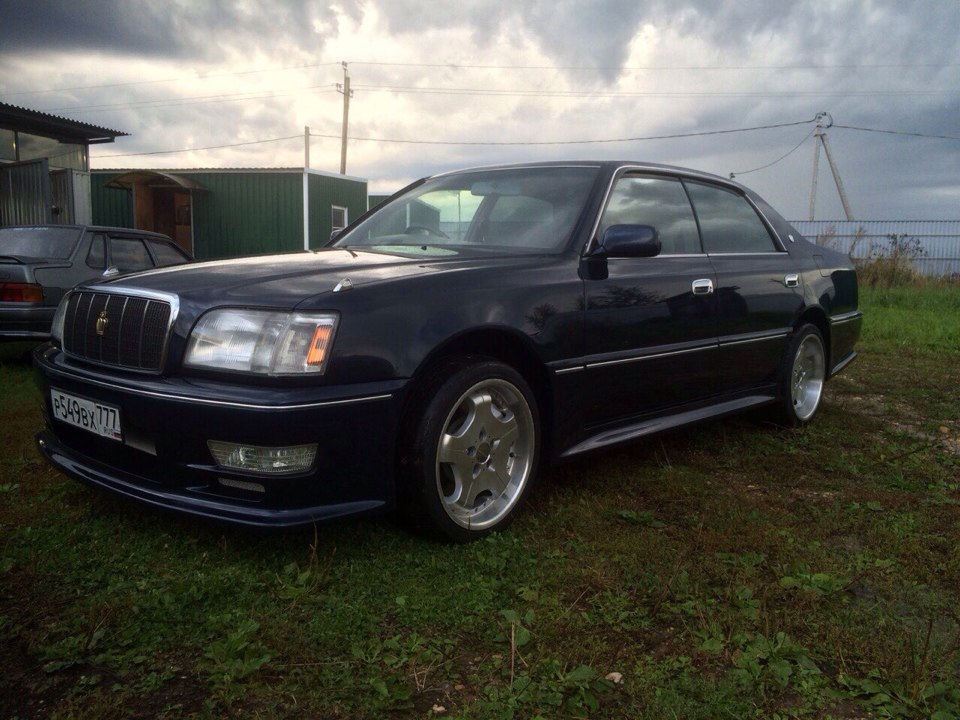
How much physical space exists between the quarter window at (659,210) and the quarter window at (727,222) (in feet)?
0.37

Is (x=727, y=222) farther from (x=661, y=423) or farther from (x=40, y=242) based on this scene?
(x=40, y=242)

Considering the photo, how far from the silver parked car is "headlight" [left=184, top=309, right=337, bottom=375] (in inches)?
155

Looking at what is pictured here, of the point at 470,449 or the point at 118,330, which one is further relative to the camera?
the point at 470,449

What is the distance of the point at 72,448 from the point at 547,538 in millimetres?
1840

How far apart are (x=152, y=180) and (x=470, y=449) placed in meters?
20.8

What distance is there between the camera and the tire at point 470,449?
9.27ft

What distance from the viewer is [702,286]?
410 cm

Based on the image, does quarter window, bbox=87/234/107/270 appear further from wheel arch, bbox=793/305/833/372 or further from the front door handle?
wheel arch, bbox=793/305/833/372

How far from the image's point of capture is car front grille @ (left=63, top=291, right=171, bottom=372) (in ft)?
9.07

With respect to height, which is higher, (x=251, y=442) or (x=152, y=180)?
(x=152, y=180)

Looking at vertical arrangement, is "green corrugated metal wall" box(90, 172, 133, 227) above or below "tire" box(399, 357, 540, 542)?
above

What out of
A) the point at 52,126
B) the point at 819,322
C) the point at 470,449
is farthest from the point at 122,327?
the point at 52,126

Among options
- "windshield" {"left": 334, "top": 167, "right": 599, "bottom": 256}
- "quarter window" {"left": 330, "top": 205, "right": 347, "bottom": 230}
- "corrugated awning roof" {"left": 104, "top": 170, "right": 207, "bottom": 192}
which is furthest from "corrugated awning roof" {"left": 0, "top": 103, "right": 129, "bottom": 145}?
"windshield" {"left": 334, "top": 167, "right": 599, "bottom": 256}

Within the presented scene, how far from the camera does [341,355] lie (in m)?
2.59
